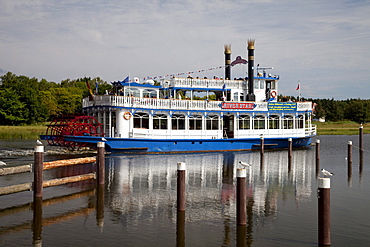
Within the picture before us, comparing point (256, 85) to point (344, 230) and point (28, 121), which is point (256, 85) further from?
point (28, 121)

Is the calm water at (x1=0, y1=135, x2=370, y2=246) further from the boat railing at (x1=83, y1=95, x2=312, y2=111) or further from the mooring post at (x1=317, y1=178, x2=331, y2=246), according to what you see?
the boat railing at (x1=83, y1=95, x2=312, y2=111)

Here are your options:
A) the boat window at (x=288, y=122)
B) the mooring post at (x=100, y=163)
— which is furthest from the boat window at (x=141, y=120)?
the mooring post at (x=100, y=163)

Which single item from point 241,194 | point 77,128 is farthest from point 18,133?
point 241,194

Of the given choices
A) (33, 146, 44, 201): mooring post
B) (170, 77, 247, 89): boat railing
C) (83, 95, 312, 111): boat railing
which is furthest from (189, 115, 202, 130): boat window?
(33, 146, 44, 201): mooring post

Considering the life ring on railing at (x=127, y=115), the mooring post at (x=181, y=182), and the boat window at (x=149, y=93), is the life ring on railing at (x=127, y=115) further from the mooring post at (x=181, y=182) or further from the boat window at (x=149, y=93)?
the mooring post at (x=181, y=182)

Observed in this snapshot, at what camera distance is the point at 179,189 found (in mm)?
13156

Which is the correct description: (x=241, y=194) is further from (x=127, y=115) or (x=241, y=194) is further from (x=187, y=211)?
(x=127, y=115)

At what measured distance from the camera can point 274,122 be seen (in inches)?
1526

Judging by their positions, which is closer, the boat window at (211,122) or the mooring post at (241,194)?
the mooring post at (241,194)

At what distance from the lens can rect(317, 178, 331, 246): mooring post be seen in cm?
1021

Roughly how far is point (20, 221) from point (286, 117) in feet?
99.7

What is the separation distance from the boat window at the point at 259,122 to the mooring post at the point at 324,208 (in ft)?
89.1

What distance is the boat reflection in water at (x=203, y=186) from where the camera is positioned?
13969 millimetres

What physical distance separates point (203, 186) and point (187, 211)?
5105 mm
